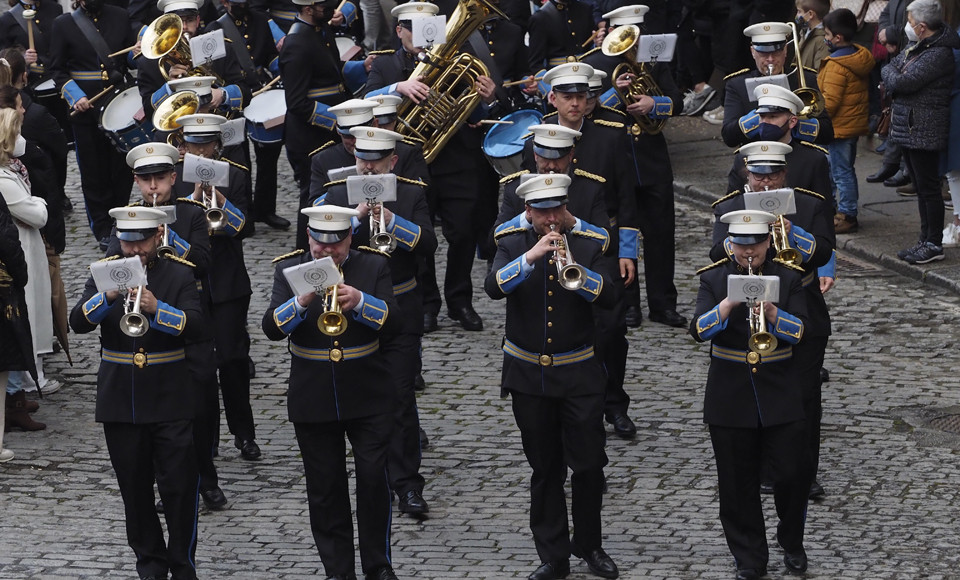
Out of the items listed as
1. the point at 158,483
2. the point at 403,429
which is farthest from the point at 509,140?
the point at 158,483

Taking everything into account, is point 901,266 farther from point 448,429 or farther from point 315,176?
point 315,176

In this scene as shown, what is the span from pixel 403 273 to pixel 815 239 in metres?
2.53

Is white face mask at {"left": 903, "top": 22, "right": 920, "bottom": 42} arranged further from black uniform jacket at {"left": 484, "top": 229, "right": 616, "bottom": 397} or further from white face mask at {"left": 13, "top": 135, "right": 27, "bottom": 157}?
white face mask at {"left": 13, "top": 135, "right": 27, "bottom": 157}

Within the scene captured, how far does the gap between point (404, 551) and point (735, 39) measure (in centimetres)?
1030

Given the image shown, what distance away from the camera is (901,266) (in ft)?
49.0

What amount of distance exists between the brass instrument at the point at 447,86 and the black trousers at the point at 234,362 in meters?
2.24

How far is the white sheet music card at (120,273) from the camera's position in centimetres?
876

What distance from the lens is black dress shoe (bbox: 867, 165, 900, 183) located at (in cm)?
1703

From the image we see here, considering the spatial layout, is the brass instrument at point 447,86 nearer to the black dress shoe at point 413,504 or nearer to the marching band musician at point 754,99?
the marching band musician at point 754,99

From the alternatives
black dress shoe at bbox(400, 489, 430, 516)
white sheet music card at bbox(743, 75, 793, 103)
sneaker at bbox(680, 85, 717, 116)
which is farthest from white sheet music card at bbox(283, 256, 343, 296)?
sneaker at bbox(680, 85, 717, 116)

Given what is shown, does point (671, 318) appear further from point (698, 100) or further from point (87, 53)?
point (698, 100)

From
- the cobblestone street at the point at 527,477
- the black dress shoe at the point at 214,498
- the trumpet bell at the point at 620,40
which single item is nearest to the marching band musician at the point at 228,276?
the cobblestone street at the point at 527,477

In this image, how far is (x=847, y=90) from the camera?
15805mm

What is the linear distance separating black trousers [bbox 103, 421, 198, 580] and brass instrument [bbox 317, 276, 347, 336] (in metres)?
1.16
